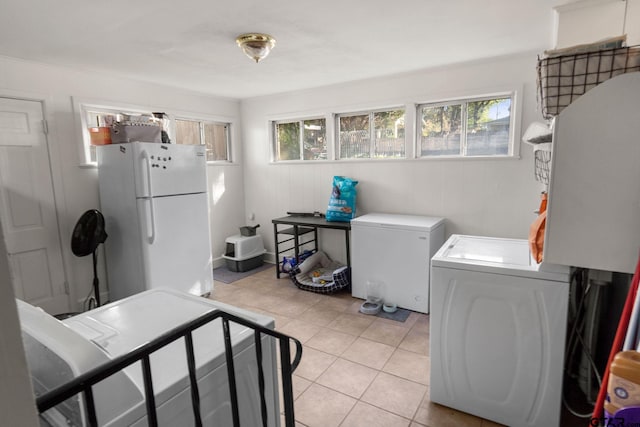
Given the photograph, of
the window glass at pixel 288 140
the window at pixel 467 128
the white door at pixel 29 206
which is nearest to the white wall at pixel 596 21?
the window at pixel 467 128

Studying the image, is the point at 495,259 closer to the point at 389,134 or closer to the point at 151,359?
the point at 151,359

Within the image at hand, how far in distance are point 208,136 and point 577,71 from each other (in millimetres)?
4005

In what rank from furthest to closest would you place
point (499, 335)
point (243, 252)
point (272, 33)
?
point (243, 252)
point (272, 33)
point (499, 335)

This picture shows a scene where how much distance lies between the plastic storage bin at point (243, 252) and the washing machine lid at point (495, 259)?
9.30ft

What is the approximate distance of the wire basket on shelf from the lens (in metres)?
1.38

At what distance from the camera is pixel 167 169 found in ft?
10.2

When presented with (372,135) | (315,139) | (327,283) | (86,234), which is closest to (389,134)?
(372,135)

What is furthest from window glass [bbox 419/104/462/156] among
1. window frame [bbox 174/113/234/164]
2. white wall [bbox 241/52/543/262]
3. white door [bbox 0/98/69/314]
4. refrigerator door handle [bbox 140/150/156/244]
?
white door [bbox 0/98/69/314]

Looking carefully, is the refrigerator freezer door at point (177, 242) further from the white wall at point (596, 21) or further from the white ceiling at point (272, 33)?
the white wall at point (596, 21)

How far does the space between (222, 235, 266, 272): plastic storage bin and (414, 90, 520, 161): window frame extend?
2358 mm

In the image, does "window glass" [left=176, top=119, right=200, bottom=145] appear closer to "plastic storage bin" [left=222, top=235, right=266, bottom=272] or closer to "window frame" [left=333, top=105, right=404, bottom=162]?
"plastic storage bin" [left=222, top=235, right=266, bottom=272]

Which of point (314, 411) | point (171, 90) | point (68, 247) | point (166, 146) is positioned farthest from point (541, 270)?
point (171, 90)

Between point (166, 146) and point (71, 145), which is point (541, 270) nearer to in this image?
point (166, 146)

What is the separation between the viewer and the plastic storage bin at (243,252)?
4.38 metres
